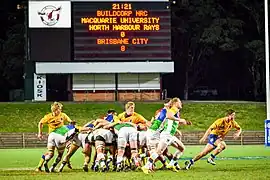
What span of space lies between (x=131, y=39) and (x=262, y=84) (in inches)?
1081

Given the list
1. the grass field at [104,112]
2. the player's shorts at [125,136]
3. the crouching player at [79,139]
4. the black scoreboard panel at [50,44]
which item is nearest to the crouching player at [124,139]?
the player's shorts at [125,136]

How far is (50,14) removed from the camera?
4838 cm

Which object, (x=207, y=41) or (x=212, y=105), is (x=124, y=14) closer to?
(x=212, y=105)

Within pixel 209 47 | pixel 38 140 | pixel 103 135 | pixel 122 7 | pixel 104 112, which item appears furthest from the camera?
pixel 209 47

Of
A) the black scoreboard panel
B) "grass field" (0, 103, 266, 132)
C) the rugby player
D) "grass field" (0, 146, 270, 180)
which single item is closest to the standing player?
the rugby player

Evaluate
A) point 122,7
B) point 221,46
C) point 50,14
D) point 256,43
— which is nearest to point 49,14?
point 50,14

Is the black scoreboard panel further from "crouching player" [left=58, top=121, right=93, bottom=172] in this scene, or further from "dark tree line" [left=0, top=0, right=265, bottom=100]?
"crouching player" [left=58, top=121, right=93, bottom=172]

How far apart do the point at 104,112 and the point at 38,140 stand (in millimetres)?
9334

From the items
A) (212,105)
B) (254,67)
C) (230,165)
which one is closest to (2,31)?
(254,67)

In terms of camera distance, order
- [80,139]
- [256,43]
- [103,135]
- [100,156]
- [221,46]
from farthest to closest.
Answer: [221,46] < [256,43] < [80,139] < [103,135] < [100,156]

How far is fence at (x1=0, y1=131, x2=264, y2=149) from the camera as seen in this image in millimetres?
40344

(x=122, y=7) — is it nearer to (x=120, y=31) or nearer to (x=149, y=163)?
(x=120, y=31)

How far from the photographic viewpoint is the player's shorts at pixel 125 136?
70.9ft

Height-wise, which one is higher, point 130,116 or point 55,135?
point 130,116
